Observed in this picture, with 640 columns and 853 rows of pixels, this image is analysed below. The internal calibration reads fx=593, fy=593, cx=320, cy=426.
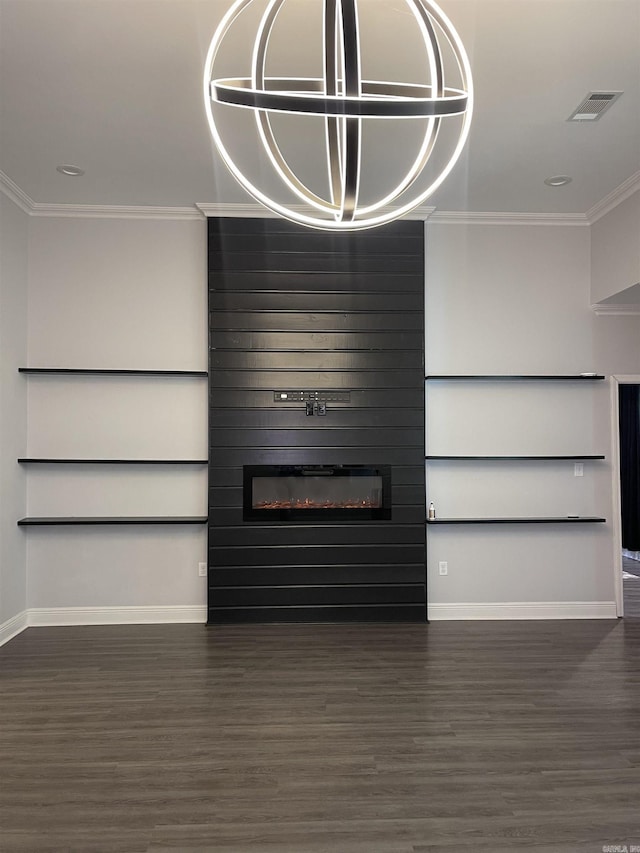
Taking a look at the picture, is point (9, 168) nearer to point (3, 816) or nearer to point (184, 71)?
point (184, 71)

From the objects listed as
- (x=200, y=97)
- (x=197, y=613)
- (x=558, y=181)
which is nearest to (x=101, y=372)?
(x=197, y=613)

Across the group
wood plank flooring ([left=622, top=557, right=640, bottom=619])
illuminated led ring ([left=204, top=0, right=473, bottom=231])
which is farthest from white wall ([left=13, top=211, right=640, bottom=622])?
illuminated led ring ([left=204, top=0, right=473, bottom=231])

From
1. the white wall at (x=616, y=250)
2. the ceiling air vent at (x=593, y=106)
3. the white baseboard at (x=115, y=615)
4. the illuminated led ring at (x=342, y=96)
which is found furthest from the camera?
the white baseboard at (x=115, y=615)

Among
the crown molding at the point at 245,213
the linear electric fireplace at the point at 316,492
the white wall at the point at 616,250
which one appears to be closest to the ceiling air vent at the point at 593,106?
the white wall at the point at 616,250

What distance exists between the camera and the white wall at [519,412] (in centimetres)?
475

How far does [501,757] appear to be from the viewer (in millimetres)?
2621

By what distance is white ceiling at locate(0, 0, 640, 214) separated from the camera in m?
2.54

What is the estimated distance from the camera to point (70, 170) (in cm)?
398

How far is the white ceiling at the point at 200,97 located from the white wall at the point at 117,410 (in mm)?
382

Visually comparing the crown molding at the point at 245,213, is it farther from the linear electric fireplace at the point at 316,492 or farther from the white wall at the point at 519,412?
the linear electric fireplace at the point at 316,492

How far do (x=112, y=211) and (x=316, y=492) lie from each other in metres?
2.72

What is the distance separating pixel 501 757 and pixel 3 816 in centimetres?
204

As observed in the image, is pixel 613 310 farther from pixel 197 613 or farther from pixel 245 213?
pixel 197 613

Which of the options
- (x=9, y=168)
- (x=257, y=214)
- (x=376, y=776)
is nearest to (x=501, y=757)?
(x=376, y=776)
